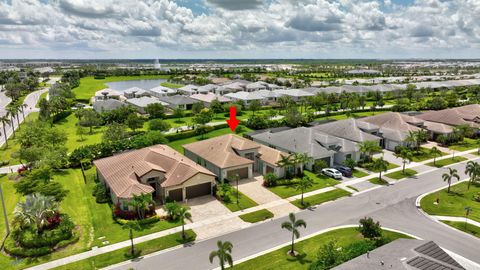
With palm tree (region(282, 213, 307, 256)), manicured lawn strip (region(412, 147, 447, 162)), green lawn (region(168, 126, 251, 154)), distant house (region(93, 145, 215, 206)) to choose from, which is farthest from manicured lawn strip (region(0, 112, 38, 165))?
manicured lawn strip (region(412, 147, 447, 162))

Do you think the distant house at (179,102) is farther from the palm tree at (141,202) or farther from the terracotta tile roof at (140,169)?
the palm tree at (141,202)

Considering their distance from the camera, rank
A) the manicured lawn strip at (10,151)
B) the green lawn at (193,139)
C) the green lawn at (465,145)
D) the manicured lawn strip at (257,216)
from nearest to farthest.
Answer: the manicured lawn strip at (257,216) → the manicured lawn strip at (10,151) → the green lawn at (465,145) → the green lawn at (193,139)

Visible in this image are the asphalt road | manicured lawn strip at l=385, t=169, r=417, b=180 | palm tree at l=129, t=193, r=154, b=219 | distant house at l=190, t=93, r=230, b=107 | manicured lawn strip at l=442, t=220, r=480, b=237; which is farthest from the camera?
distant house at l=190, t=93, r=230, b=107

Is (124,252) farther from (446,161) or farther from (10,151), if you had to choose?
(446,161)

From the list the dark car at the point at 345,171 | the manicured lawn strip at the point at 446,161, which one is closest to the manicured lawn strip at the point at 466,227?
the dark car at the point at 345,171

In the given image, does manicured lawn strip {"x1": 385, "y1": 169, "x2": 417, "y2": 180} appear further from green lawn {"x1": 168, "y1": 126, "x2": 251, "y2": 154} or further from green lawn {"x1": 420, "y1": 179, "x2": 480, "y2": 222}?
green lawn {"x1": 168, "y1": 126, "x2": 251, "y2": 154}

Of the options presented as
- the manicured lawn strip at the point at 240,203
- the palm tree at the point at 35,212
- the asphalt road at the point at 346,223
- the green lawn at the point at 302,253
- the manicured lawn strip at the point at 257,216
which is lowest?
the asphalt road at the point at 346,223

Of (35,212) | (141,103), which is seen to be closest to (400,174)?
(35,212)
